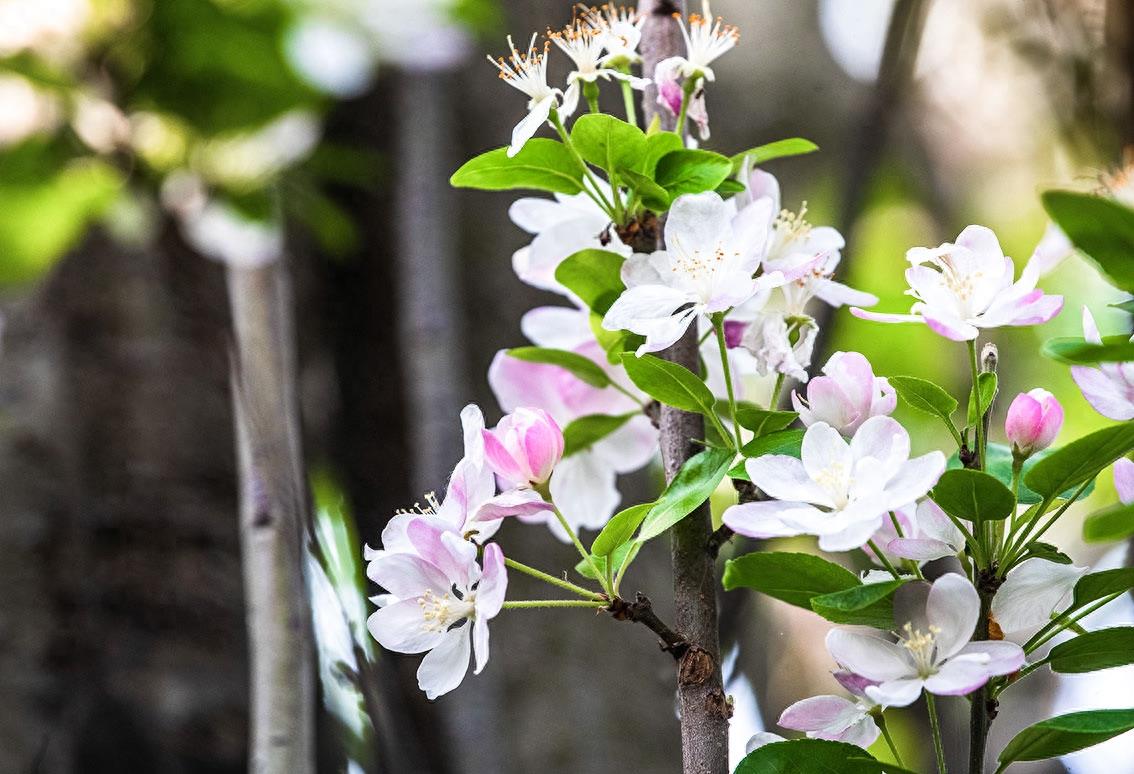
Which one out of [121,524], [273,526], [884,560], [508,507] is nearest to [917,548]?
[884,560]

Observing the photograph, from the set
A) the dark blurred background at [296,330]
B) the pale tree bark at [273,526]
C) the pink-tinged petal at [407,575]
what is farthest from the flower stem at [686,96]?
the dark blurred background at [296,330]

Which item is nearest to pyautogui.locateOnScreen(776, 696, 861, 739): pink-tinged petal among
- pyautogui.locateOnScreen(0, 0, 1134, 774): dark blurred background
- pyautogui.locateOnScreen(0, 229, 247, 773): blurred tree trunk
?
pyautogui.locateOnScreen(0, 0, 1134, 774): dark blurred background

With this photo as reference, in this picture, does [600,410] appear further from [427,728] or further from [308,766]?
[427,728]

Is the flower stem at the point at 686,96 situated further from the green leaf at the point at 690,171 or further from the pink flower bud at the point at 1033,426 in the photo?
the pink flower bud at the point at 1033,426

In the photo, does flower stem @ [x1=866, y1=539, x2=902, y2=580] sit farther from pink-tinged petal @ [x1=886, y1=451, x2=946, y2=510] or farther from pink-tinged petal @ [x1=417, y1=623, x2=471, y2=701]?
pink-tinged petal @ [x1=417, y1=623, x2=471, y2=701]

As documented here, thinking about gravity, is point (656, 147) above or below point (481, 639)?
above

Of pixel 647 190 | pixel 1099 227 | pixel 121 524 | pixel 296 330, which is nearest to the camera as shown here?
pixel 1099 227

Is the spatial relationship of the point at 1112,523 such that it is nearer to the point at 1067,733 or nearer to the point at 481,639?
the point at 1067,733
